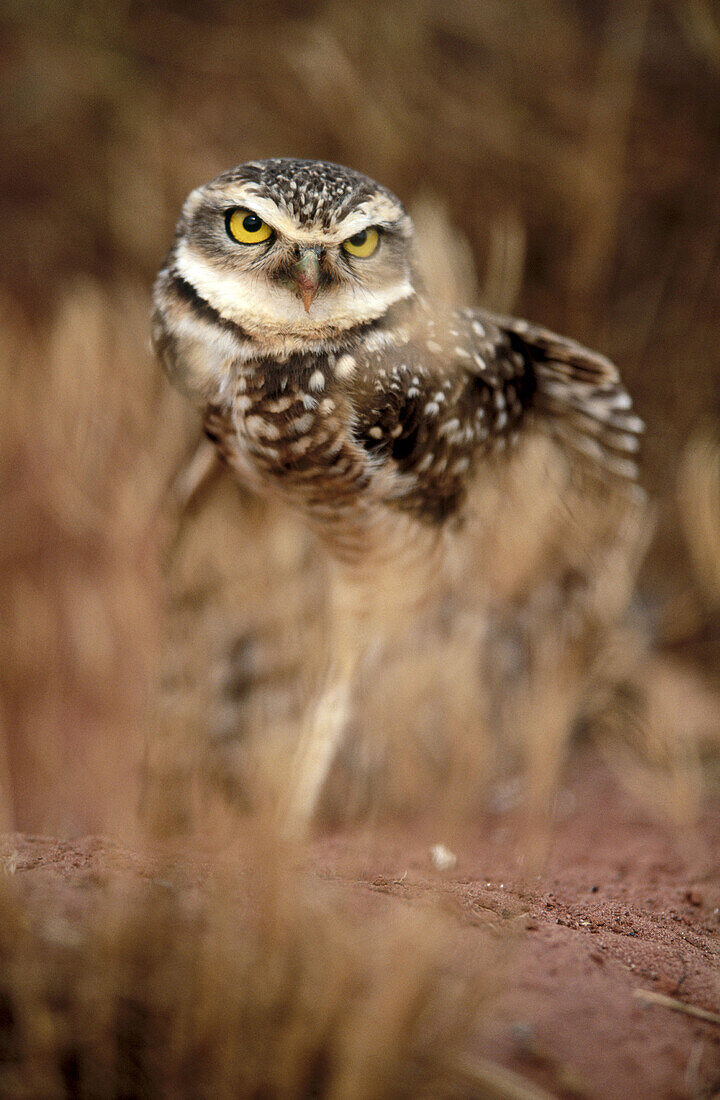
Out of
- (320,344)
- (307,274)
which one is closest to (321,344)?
(320,344)

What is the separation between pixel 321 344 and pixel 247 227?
22cm

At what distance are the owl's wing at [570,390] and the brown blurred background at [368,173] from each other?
761mm

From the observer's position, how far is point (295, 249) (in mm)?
1219

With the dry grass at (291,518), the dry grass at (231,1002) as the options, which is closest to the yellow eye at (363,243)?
the dry grass at (291,518)

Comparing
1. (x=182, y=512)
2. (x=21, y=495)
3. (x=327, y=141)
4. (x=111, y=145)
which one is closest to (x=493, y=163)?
(x=327, y=141)

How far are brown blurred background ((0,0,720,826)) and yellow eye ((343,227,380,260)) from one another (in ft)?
3.98

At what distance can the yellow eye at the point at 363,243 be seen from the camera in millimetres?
1263

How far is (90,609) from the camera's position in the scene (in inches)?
104

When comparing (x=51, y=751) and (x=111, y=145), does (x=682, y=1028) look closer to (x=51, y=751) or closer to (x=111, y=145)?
(x=51, y=751)

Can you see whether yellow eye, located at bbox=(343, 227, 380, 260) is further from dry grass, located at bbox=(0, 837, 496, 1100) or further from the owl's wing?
dry grass, located at bbox=(0, 837, 496, 1100)

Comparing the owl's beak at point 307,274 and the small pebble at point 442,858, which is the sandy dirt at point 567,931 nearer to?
the small pebble at point 442,858

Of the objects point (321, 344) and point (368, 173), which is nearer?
point (321, 344)

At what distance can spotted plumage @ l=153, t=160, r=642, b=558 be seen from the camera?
123cm

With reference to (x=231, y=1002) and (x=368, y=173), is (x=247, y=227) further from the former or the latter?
(x=368, y=173)
